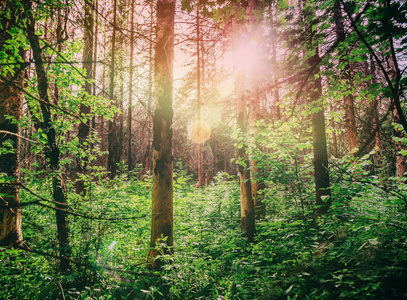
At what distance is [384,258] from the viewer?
2.47 metres

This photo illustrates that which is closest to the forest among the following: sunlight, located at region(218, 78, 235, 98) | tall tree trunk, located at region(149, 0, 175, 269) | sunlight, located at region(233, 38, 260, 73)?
tall tree trunk, located at region(149, 0, 175, 269)

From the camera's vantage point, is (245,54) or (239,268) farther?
(245,54)

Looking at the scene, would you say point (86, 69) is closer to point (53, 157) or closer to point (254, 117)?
point (53, 157)

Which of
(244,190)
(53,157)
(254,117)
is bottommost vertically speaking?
(244,190)

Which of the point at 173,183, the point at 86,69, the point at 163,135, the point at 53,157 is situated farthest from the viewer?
the point at 86,69

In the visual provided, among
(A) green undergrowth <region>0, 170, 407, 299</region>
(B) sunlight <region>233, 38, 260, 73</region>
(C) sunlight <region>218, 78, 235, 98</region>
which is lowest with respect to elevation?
(A) green undergrowth <region>0, 170, 407, 299</region>

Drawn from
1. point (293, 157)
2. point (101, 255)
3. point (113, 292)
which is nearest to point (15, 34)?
point (101, 255)

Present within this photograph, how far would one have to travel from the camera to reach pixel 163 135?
3566 millimetres

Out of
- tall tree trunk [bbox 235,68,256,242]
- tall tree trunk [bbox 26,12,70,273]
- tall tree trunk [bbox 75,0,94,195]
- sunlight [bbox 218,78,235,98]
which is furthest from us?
sunlight [bbox 218,78,235,98]

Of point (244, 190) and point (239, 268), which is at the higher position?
point (244, 190)

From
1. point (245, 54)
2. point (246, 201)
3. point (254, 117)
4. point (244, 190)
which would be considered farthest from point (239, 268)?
point (245, 54)

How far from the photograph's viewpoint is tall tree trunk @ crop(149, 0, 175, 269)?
352 centimetres

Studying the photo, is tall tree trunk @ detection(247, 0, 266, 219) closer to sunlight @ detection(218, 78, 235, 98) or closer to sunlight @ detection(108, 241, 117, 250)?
sunlight @ detection(218, 78, 235, 98)

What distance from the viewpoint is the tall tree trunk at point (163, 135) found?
3.52 meters
